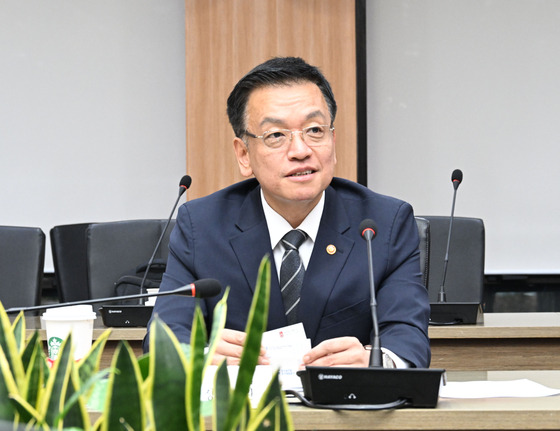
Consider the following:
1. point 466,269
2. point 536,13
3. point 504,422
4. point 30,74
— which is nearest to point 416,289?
point 504,422

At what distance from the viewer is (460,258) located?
3.37 metres

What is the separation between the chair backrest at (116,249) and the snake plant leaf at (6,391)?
246 cm

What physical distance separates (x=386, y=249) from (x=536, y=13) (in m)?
3.20

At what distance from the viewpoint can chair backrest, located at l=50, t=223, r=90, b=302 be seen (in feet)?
11.2

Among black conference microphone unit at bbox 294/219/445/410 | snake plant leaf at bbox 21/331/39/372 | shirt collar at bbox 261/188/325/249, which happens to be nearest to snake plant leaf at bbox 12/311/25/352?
snake plant leaf at bbox 21/331/39/372

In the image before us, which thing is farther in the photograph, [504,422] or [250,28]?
→ [250,28]

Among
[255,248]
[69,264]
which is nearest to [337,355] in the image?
[255,248]

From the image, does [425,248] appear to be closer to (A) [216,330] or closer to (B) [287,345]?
(B) [287,345]

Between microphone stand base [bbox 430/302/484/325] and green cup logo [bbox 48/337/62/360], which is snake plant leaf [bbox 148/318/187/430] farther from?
microphone stand base [bbox 430/302/484/325]

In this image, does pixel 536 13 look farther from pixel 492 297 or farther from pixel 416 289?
pixel 416 289

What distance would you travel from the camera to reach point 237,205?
2250mm

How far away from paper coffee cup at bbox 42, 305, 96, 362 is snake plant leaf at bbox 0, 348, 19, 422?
824mm

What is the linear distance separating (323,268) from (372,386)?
76 cm

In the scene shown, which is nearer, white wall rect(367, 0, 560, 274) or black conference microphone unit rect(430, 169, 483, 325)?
black conference microphone unit rect(430, 169, 483, 325)
